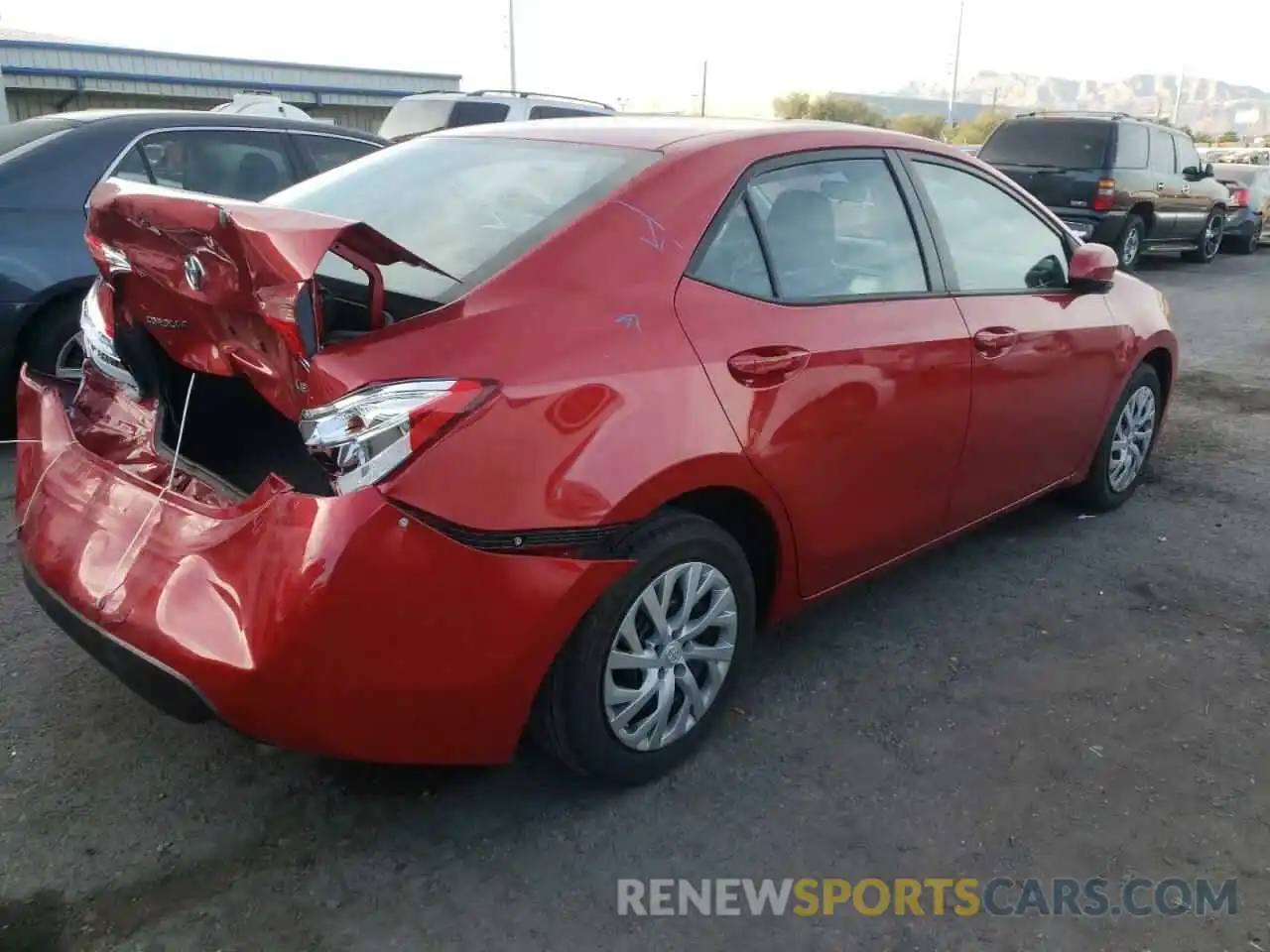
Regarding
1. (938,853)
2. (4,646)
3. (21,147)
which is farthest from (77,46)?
(938,853)

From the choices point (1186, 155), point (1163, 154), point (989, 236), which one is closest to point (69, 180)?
point (989, 236)

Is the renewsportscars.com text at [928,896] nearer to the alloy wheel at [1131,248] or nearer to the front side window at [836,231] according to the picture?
the front side window at [836,231]

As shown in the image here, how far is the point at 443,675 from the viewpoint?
2.30 metres

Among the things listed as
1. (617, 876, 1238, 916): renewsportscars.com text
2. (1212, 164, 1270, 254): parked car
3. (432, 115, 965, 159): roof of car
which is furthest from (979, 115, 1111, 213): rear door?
(617, 876, 1238, 916): renewsportscars.com text

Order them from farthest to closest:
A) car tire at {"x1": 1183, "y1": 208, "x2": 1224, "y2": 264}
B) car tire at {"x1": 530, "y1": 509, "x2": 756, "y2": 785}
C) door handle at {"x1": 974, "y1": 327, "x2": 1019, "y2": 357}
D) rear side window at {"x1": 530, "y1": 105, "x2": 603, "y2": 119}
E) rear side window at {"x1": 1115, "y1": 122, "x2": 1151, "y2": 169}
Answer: car tire at {"x1": 1183, "y1": 208, "x2": 1224, "y2": 264} < rear side window at {"x1": 1115, "y1": 122, "x2": 1151, "y2": 169} < rear side window at {"x1": 530, "y1": 105, "x2": 603, "y2": 119} < door handle at {"x1": 974, "y1": 327, "x2": 1019, "y2": 357} < car tire at {"x1": 530, "y1": 509, "x2": 756, "y2": 785}

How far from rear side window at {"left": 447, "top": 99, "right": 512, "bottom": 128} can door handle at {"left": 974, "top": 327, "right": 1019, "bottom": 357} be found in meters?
9.07

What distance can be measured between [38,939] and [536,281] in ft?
5.73

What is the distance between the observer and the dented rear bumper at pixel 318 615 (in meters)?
2.16

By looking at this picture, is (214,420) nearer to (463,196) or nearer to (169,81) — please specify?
(463,196)

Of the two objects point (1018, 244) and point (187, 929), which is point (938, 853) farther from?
point (1018, 244)

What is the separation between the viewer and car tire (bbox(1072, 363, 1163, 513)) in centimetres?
462

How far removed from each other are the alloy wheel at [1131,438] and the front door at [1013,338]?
1.26ft

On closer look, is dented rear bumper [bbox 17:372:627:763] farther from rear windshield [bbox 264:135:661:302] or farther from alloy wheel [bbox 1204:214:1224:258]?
alloy wheel [bbox 1204:214:1224:258]

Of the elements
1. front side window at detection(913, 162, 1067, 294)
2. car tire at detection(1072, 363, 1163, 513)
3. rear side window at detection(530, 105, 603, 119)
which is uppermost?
rear side window at detection(530, 105, 603, 119)
